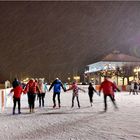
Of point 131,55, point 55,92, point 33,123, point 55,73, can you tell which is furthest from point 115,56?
point 33,123

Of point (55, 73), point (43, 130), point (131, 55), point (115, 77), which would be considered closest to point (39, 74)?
point (55, 73)

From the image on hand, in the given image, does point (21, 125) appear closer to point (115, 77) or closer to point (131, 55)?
point (115, 77)

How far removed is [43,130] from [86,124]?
1803 millimetres

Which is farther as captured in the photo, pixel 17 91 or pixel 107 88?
pixel 107 88

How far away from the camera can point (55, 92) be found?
18266mm

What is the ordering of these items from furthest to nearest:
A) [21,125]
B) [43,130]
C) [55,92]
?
[55,92] → [21,125] → [43,130]

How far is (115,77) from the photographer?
244ft

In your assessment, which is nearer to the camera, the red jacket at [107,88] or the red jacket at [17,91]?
the red jacket at [17,91]

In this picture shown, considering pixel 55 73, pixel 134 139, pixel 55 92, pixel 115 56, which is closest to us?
pixel 134 139

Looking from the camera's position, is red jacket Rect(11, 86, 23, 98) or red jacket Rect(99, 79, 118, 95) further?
red jacket Rect(99, 79, 118, 95)

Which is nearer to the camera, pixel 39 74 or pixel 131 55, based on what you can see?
pixel 131 55

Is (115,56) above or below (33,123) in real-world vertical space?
above

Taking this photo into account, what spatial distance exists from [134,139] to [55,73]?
127760mm

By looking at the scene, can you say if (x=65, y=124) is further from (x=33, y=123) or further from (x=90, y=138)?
(x=90, y=138)
